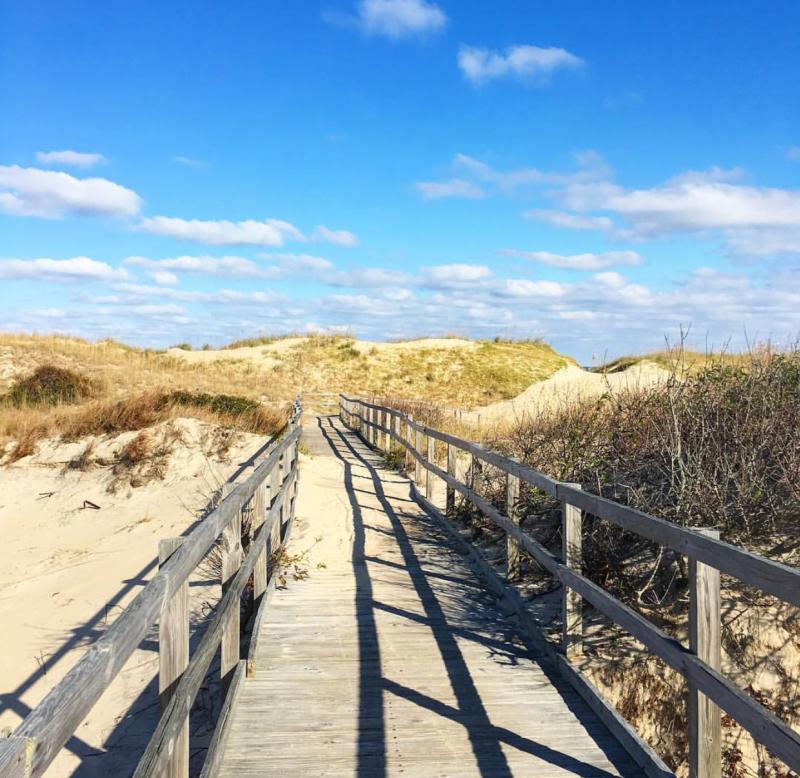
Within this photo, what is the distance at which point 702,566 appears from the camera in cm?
320

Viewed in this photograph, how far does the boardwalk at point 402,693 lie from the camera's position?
3.72 meters

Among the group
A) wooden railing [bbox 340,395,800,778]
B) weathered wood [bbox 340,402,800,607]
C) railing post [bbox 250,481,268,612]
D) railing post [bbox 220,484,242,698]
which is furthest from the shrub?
railing post [bbox 220,484,242,698]

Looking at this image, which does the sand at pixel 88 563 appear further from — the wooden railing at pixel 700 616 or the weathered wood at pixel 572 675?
the wooden railing at pixel 700 616

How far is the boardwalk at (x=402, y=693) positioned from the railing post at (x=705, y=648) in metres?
0.50

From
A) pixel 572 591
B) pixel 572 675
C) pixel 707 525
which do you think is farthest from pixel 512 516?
pixel 572 675

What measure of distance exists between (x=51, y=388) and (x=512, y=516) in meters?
21.5

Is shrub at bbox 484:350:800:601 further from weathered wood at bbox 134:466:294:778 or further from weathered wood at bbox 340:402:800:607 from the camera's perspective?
weathered wood at bbox 134:466:294:778

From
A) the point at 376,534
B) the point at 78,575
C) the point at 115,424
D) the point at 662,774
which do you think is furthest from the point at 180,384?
the point at 662,774

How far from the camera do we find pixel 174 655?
111 inches

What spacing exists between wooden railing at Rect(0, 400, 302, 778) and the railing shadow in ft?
3.07

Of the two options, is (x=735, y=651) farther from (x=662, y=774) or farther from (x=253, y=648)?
(x=253, y=648)

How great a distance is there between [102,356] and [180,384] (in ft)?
31.4

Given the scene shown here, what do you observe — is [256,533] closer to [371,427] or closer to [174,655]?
[174,655]

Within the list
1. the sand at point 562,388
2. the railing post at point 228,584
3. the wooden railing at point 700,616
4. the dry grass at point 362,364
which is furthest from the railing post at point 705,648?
the dry grass at point 362,364
